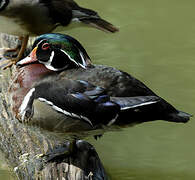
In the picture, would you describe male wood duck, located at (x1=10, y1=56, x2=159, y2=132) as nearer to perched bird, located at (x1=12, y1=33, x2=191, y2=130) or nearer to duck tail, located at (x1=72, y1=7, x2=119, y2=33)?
perched bird, located at (x1=12, y1=33, x2=191, y2=130)

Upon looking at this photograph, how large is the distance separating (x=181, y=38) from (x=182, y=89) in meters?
0.94

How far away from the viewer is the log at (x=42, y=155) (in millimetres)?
2924

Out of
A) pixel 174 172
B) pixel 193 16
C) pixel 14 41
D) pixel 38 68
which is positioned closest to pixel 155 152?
pixel 174 172

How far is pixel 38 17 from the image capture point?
12.5 ft

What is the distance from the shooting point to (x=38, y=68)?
2.89m

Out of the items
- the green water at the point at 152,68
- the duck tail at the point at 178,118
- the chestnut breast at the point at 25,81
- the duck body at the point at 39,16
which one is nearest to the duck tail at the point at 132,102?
the duck tail at the point at 178,118

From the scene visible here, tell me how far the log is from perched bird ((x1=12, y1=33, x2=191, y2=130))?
24 cm

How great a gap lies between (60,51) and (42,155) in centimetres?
67

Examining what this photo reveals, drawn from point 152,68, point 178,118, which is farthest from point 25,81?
point 152,68

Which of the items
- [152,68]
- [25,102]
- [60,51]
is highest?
[60,51]

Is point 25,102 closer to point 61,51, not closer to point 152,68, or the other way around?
point 61,51

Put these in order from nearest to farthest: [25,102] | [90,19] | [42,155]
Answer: [25,102] → [42,155] → [90,19]

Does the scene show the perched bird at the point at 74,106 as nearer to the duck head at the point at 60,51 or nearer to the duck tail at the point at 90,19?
the duck head at the point at 60,51

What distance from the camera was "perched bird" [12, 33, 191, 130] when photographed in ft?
8.82
